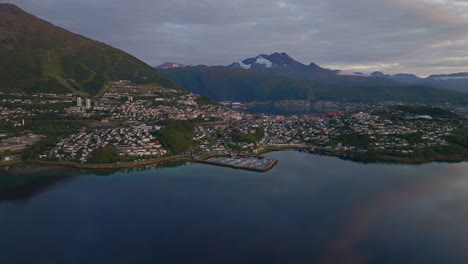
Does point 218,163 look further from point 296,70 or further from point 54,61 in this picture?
point 296,70

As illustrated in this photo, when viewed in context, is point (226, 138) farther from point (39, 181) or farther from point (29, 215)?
point (29, 215)

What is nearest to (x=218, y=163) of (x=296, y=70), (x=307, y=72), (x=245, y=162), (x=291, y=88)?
(x=245, y=162)

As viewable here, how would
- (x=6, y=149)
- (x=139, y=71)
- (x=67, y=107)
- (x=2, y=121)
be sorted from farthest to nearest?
(x=139, y=71), (x=67, y=107), (x=2, y=121), (x=6, y=149)

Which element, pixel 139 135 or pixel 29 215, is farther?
pixel 139 135

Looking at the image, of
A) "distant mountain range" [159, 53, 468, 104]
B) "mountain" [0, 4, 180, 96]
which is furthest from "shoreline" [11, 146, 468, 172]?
"distant mountain range" [159, 53, 468, 104]

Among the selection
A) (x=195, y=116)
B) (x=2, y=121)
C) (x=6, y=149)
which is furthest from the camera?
(x=195, y=116)

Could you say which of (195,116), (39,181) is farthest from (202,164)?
(195,116)
